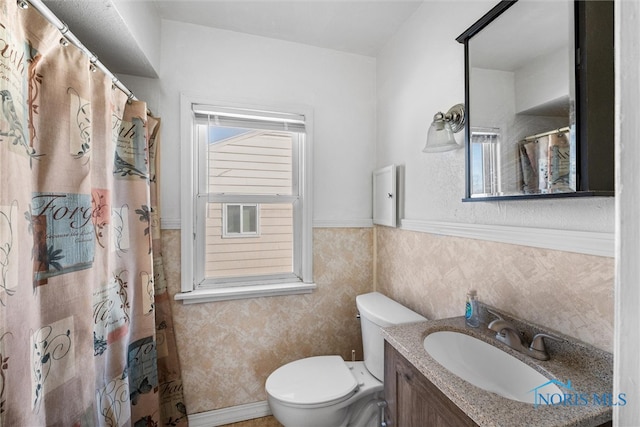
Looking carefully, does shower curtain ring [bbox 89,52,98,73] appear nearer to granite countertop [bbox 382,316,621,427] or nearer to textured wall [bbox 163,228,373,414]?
textured wall [bbox 163,228,373,414]

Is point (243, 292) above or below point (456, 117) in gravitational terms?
below

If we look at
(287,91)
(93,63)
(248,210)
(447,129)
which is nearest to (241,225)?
(248,210)

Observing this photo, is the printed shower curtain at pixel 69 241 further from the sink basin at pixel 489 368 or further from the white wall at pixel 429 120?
the white wall at pixel 429 120

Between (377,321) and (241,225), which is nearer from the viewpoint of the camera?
(377,321)

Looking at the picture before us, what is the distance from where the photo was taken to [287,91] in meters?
1.78

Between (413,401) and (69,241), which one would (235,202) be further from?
(413,401)

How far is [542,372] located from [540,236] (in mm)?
405

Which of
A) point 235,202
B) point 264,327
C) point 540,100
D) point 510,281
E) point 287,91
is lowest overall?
point 264,327

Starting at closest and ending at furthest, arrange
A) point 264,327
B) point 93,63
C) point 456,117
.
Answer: point 93,63
point 456,117
point 264,327

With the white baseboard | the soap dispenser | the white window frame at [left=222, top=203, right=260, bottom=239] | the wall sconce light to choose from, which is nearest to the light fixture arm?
the wall sconce light

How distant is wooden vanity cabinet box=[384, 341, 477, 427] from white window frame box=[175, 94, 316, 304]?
2.73 ft

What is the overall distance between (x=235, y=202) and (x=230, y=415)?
1278 millimetres

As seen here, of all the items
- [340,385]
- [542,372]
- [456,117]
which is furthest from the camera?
[340,385]

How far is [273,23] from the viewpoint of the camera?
1608mm
